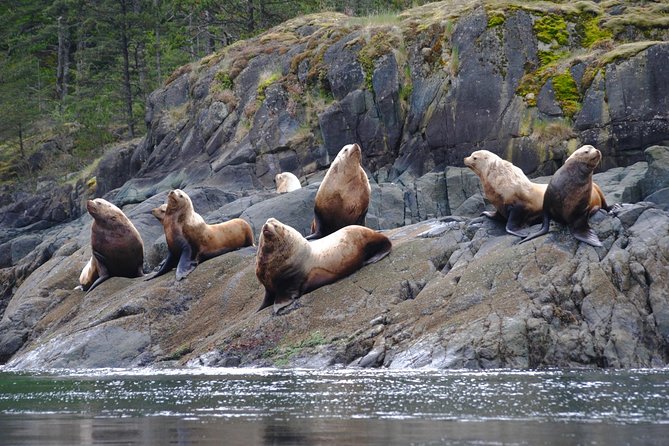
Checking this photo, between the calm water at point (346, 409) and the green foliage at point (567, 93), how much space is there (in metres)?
11.3

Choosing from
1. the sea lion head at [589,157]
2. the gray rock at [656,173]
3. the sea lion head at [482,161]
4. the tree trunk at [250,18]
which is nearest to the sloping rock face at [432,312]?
the sea lion head at [589,157]

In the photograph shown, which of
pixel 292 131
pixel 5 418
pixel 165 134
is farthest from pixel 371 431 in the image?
pixel 165 134

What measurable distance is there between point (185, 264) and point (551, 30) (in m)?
11.1

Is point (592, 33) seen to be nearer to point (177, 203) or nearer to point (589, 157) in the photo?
point (589, 157)

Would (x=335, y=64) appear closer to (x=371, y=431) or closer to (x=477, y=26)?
(x=477, y=26)

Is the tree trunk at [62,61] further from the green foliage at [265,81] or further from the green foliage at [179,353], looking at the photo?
the green foliage at [179,353]

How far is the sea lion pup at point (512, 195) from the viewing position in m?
15.4

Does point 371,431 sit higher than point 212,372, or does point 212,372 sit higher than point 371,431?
point 371,431

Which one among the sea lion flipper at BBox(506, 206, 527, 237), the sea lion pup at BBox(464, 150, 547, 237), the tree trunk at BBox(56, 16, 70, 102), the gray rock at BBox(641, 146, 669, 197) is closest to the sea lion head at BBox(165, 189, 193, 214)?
the sea lion pup at BBox(464, 150, 547, 237)

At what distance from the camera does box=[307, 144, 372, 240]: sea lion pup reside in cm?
1756

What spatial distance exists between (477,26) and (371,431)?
17.9m

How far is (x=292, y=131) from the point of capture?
26.8 metres

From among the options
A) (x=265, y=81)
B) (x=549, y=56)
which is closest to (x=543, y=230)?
(x=549, y=56)

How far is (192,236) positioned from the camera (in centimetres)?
1817
